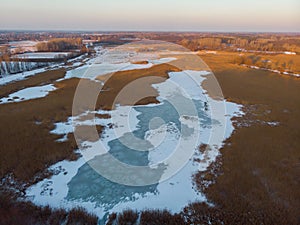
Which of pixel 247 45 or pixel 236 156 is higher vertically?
pixel 247 45

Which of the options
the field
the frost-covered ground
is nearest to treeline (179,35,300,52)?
the field

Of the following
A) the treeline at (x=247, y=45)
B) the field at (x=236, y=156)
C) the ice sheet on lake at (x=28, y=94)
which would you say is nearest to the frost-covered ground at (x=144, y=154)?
the field at (x=236, y=156)

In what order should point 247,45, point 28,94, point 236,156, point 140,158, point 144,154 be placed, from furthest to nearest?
1. point 247,45
2. point 28,94
3. point 144,154
4. point 236,156
5. point 140,158

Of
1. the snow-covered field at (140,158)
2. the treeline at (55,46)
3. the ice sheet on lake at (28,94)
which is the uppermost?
the treeline at (55,46)

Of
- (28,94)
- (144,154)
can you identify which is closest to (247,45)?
(28,94)

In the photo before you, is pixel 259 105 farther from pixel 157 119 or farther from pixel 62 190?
pixel 62 190

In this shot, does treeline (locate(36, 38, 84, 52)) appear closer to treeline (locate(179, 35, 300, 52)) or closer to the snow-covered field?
treeline (locate(179, 35, 300, 52))

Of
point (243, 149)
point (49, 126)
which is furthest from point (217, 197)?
point (49, 126)

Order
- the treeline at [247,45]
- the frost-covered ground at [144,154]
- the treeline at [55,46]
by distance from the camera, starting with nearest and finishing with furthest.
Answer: the frost-covered ground at [144,154], the treeline at [55,46], the treeline at [247,45]

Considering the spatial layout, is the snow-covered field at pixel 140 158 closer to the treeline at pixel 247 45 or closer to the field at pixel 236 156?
the field at pixel 236 156

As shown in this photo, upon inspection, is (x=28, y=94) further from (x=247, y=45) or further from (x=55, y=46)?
(x=247, y=45)

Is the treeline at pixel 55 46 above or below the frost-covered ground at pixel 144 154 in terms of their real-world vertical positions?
above
